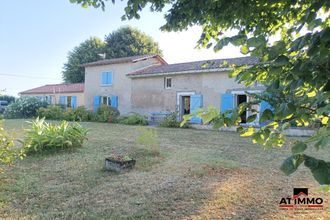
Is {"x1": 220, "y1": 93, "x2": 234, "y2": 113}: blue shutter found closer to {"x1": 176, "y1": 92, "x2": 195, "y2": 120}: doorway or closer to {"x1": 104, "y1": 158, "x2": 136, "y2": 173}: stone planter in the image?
{"x1": 176, "y1": 92, "x2": 195, "y2": 120}: doorway

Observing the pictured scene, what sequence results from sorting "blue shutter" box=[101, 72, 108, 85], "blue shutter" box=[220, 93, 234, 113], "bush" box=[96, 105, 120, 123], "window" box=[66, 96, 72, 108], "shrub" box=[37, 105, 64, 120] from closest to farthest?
Answer: "blue shutter" box=[220, 93, 234, 113], "bush" box=[96, 105, 120, 123], "shrub" box=[37, 105, 64, 120], "blue shutter" box=[101, 72, 108, 85], "window" box=[66, 96, 72, 108]

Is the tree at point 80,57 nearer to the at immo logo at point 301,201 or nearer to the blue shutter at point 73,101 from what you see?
the blue shutter at point 73,101

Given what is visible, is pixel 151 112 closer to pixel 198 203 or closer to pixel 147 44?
pixel 198 203

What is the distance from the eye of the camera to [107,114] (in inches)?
791

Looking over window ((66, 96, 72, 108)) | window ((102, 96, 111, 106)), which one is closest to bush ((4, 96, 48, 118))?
window ((66, 96, 72, 108))

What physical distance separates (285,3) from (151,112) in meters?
18.3

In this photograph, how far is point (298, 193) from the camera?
4879 millimetres

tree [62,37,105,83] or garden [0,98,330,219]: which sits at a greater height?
tree [62,37,105,83]

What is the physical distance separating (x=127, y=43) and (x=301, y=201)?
34.1 m

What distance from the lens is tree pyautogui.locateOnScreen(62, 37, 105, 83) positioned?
36031mm

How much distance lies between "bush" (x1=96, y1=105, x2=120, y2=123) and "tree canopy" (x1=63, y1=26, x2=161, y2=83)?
15.9 metres

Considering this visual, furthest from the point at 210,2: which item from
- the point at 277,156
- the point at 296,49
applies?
the point at 277,156

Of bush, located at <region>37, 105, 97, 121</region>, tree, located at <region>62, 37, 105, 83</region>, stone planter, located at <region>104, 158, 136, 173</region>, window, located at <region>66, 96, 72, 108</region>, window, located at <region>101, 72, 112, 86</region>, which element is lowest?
stone planter, located at <region>104, 158, 136, 173</region>

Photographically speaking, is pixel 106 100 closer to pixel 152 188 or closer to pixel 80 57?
pixel 80 57
